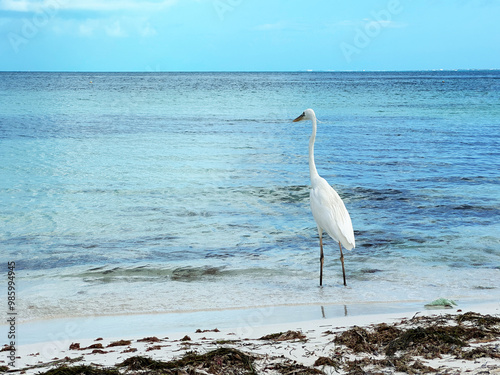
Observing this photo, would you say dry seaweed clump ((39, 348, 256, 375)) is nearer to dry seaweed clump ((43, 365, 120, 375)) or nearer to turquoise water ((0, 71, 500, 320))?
dry seaweed clump ((43, 365, 120, 375))

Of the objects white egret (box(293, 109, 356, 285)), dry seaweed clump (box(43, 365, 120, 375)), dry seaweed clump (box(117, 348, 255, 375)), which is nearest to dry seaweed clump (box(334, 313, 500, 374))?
dry seaweed clump (box(117, 348, 255, 375))

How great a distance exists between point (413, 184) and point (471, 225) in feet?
12.4

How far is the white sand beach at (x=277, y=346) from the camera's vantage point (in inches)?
149

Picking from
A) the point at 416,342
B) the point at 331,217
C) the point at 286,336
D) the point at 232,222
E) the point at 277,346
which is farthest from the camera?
the point at 232,222

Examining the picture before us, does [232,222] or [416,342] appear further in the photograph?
[232,222]

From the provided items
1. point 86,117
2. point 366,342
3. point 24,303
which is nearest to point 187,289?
point 24,303

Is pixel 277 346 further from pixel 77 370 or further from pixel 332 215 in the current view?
pixel 332 215

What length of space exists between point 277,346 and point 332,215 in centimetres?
276

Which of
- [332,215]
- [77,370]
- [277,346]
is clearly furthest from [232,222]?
[77,370]

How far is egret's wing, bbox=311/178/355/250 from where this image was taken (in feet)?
21.8

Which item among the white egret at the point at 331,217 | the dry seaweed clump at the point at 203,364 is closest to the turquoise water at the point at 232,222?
the white egret at the point at 331,217

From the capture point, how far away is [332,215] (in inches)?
264

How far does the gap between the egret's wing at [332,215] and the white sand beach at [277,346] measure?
1424mm

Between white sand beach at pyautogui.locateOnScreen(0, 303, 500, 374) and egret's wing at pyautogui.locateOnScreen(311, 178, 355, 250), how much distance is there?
142 cm
